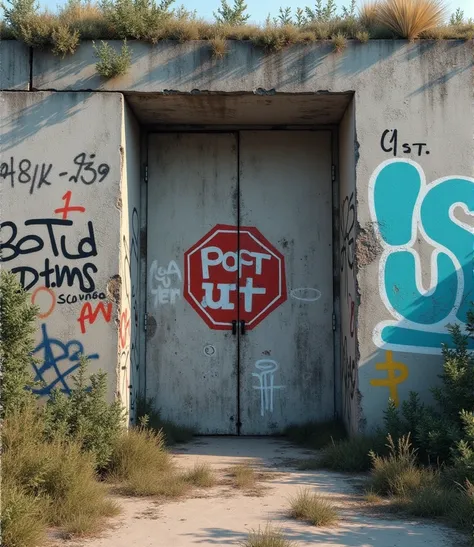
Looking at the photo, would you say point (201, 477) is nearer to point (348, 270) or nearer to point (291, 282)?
point (348, 270)

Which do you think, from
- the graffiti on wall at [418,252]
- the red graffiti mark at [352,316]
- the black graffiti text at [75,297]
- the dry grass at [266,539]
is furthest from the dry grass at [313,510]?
the black graffiti text at [75,297]

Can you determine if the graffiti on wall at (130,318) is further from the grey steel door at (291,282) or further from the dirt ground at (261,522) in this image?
the dirt ground at (261,522)

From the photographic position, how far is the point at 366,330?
319 inches

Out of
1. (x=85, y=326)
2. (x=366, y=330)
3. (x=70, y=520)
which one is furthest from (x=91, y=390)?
(x=366, y=330)

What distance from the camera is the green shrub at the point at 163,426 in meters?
8.64

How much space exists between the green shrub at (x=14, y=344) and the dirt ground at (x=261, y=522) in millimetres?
1450

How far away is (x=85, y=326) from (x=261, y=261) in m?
2.64

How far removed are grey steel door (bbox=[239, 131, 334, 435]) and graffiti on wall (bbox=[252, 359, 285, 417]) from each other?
13 mm

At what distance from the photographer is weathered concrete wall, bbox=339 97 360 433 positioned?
8.32 metres

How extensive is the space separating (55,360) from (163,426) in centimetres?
163

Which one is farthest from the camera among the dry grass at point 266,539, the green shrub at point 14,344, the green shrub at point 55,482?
the green shrub at point 14,344

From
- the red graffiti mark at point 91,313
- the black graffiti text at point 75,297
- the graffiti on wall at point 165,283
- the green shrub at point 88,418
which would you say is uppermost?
the graffiti on wall at point 165,283

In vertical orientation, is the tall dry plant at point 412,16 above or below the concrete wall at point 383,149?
above

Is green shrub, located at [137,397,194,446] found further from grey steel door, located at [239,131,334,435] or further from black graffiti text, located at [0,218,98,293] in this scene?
black graffiti text, located at [0,218,98,293]
